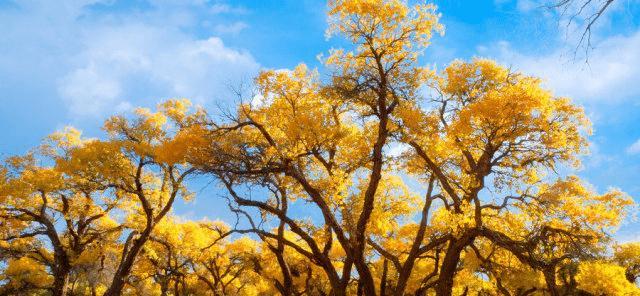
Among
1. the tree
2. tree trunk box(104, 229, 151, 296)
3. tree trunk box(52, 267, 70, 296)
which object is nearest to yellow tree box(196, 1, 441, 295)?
the tree

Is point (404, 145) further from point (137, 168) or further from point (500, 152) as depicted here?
point (137, 168)

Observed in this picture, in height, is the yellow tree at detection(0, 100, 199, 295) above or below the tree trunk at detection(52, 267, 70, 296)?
above

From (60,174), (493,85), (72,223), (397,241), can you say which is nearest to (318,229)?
(397,241)

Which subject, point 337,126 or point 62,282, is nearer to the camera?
point 337,126

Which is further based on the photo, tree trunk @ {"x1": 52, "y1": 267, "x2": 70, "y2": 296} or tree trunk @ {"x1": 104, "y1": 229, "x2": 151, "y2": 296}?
tree trunk @ {"x1": 52, "y1": 267, "x2": 70, "y2": 296}

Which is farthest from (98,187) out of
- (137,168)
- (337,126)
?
(337,126)

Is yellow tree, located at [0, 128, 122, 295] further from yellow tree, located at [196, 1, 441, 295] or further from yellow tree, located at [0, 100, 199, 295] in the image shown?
yellow tree, located at [196, 1, 441, 295]

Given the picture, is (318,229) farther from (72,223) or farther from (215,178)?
(72,223)

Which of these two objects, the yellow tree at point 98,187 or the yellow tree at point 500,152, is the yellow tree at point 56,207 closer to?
the yellow tree at point 98,187

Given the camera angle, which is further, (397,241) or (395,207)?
(397,241)

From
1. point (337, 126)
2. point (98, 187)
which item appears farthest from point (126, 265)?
point (337, 126)

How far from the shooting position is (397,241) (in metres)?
20.5

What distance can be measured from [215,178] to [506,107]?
842cm

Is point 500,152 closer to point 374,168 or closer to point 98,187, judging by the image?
point 374,168
